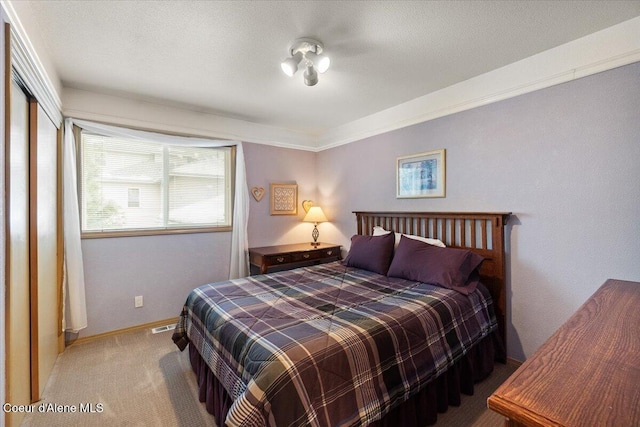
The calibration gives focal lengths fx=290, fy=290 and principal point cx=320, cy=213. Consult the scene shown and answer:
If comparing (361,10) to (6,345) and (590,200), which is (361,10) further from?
(6,345)

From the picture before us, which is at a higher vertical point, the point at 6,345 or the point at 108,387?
the point at 6,345

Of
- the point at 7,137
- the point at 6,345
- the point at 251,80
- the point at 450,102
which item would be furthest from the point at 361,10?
the point at 6,345

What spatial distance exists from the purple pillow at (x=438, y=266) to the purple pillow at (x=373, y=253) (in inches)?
4.8

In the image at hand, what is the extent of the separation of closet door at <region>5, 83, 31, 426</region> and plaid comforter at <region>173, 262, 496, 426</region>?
862mm

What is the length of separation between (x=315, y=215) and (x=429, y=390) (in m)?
2.61

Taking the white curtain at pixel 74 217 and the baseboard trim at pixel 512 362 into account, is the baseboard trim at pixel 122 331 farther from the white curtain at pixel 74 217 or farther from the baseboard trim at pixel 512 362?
the baseboard trim at pixel 512 362

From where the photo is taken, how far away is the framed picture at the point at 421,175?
284 cm

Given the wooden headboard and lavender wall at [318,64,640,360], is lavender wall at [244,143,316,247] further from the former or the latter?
lavender wall at [318,64,640,360]

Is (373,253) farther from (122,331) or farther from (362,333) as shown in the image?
(122,331)

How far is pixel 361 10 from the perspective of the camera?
66.5 inches

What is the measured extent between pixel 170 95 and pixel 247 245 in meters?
1.87

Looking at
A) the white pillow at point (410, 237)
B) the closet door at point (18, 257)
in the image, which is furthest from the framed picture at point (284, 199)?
the closet door at point (18, 257)

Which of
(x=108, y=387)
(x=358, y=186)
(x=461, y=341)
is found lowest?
(x=108, y=387)

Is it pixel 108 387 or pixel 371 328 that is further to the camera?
pixel 108 387
